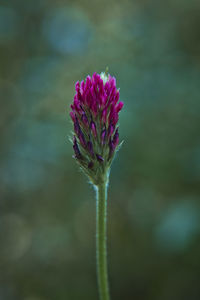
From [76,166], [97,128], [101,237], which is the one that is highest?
[76,166]

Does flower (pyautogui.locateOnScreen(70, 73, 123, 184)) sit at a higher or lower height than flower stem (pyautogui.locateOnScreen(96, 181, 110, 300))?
higher

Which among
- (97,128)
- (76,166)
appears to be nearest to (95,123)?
(97,128)

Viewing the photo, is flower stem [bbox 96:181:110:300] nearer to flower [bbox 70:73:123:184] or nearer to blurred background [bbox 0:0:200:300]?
flower [bbox 70:73:123:184]

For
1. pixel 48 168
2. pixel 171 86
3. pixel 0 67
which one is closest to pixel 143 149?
pixel 171 86

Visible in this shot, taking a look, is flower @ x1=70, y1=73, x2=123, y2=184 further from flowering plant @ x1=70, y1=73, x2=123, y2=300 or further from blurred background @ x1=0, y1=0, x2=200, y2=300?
blurred background @ x1=0, y1=0, x2=200, y2=300

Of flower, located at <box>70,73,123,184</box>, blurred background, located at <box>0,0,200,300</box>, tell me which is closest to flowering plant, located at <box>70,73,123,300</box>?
flower, located at <box>70,73,123,184</box>

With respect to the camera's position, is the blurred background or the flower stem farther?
the blurred background

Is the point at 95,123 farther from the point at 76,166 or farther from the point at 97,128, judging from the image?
the point at 76,166
